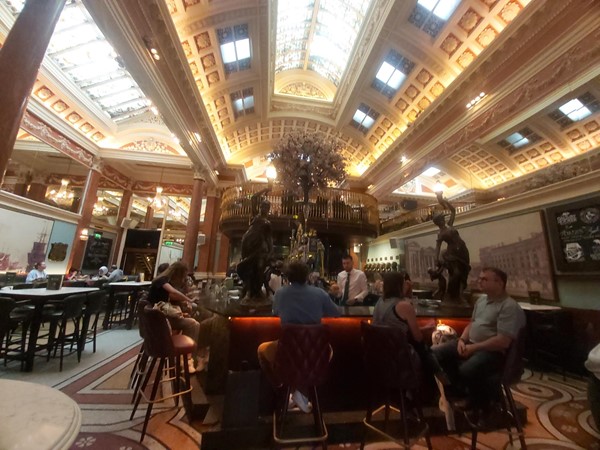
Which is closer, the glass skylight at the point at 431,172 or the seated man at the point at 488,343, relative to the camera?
the seated man at the point at 488,343

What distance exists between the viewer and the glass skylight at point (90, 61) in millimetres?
6586

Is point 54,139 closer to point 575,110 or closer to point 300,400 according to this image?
point 300,400

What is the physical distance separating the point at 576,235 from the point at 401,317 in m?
4.17

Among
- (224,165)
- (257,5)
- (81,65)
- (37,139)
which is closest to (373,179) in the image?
(224,165)

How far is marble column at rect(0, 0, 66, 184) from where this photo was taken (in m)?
1.94

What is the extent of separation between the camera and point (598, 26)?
3.98 m

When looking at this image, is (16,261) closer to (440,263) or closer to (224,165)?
(224,165)

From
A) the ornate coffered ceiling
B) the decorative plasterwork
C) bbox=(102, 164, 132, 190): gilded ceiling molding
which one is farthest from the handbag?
bbox=(102, 164, 132, 190): gilded ceiling molding

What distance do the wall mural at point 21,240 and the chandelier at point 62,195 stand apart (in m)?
2.14

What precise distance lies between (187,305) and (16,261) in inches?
315

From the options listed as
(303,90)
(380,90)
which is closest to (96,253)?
(303,90)

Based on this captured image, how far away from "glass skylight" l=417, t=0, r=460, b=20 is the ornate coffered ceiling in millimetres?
119

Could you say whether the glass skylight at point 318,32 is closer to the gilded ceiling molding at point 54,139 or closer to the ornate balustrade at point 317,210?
the ornate balustrade at point 317,210

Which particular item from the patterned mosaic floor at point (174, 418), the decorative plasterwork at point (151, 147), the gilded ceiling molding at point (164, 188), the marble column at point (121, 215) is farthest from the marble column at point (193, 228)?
the marble column at point (121, 215)
